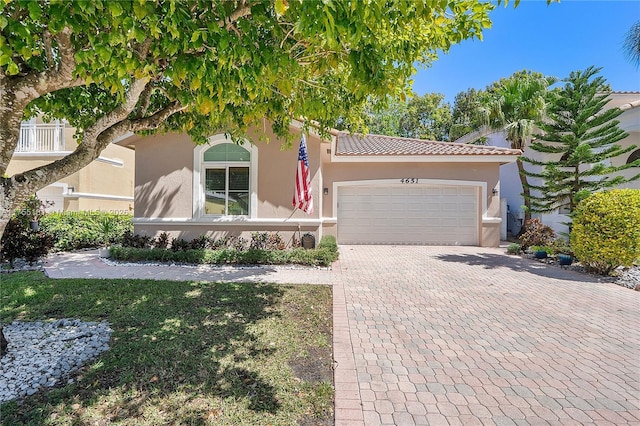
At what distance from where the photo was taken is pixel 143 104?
16.6 feet

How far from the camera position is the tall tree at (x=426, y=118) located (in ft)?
106

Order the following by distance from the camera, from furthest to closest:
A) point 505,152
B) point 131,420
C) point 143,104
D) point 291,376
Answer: point 505,152 → point 143,104 → point 291,376 → point 131,420

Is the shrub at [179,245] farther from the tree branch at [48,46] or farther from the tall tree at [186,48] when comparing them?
the tree branch at [48,46]

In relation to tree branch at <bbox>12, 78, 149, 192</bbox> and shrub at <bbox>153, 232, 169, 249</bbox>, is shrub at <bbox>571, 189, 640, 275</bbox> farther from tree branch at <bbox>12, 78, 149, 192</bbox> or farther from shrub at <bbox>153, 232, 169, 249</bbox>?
shrub at <bbox>153, 232, 169, 249</bbox>

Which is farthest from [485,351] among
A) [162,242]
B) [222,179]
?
[162,242]

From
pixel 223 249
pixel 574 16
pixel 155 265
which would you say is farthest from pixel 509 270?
pixel 155 265

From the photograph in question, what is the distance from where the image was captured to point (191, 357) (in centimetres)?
395

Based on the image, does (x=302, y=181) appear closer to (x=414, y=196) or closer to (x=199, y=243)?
(x=199, y=243)

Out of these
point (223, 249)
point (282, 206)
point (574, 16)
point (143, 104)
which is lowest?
point (223, 249)

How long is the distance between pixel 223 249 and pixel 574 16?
1190cm

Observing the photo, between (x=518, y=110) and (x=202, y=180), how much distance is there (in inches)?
648

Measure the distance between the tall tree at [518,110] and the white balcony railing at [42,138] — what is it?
24.4 meters

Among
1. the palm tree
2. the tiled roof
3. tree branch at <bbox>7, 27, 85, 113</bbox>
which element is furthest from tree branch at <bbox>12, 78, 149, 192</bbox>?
the palm tree

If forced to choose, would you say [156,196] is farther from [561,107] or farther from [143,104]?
[561,107]
